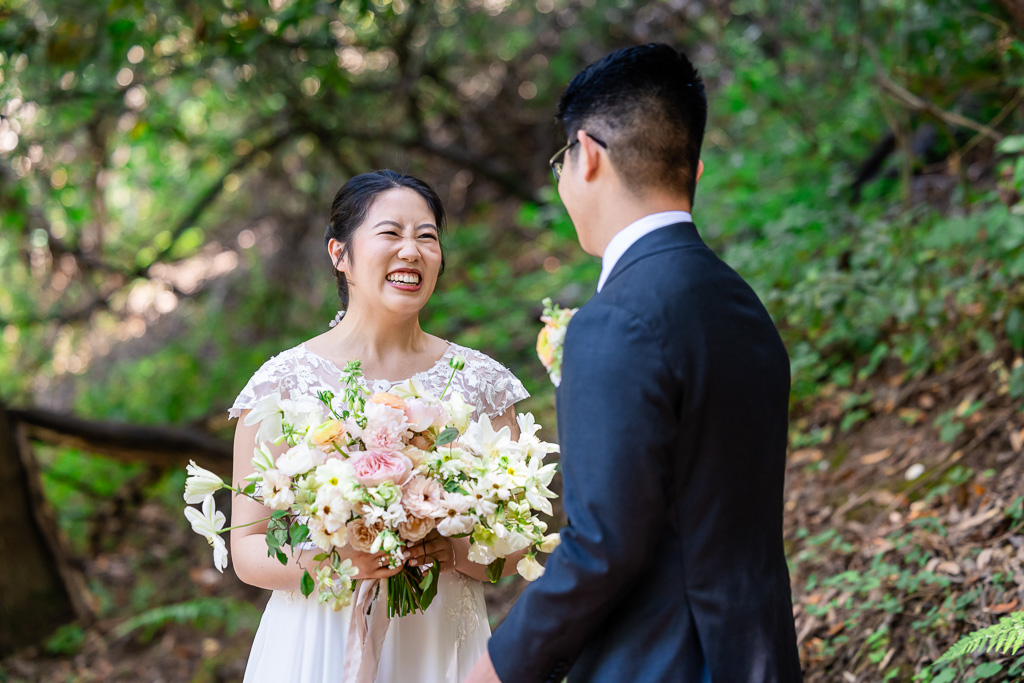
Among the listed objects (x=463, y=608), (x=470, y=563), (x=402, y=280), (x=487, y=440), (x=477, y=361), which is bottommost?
(x=463, y=608)

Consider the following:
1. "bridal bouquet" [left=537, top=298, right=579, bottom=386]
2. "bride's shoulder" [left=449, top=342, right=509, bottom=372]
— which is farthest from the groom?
"bridal bouquet" [left=537, top=298, right=579, bottom=386]

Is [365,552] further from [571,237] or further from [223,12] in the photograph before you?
[571,237]

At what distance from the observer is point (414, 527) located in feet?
6.05

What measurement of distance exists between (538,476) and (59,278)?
6.08 m

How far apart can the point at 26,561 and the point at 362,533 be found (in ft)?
14.7

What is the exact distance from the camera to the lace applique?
7.78ft

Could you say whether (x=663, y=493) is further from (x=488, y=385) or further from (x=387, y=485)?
(x=488, y=385)

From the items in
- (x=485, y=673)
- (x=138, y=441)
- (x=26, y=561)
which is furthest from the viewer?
(x=138, y=441)

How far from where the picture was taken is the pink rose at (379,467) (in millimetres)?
1793

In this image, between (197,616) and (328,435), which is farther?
(197,616)

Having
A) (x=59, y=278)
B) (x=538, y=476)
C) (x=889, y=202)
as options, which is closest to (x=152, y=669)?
(x=59, y=278)

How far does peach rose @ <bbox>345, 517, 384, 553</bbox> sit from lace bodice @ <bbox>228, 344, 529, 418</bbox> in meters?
0.58

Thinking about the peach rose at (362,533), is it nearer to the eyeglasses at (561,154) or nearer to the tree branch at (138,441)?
the eyeglasses at (561,154)

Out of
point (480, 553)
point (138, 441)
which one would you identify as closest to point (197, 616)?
point (138, 441)
